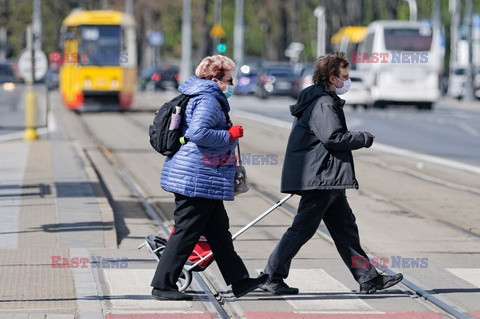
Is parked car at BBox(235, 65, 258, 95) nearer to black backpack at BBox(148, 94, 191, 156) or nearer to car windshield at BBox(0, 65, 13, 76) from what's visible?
car windshield at BBox(0, 65, 13, 76)

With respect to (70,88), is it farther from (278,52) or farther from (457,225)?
(278,52)

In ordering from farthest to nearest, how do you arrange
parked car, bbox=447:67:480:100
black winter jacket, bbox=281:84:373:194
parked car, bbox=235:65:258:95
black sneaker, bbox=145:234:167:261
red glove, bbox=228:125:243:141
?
parked car, bbox=235:65:258:95 → parked car, bbox=447:67:480:100 → black sneaker, bbox=145:234:167:261 → black winter jacket, bbox=281:84:373:194 → red glove, bbox=228:125:243:141

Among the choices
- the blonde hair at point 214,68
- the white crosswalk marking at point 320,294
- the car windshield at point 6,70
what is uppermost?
the blonde hair at point 214,68

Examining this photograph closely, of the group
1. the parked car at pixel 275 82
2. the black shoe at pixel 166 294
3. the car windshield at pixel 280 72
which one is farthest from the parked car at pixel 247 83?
the black shoe at pixel 166 294

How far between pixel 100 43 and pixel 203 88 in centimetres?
3383

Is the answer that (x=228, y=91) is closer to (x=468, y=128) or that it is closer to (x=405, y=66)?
(x=468, y=128)

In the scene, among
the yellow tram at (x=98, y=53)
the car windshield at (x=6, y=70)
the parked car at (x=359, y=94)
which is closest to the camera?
the yellow tram at (x=98, y=53)

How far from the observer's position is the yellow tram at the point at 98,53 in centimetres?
4116

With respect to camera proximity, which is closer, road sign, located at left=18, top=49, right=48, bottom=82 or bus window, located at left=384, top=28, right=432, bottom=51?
road sign, located at left=18, top=49, right=48, bottom=82

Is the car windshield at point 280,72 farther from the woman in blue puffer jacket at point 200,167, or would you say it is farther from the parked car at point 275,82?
the woman in blue puffer jacket at point 200,167

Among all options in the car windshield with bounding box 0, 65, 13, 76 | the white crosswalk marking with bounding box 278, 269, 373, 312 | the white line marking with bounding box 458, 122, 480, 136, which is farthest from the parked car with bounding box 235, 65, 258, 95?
the white crosswalk marking with bounding box 278, 269, 373, 312

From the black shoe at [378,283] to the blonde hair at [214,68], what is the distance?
1730 millimetres

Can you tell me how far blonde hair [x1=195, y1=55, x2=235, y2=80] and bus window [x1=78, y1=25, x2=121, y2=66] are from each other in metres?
33.3

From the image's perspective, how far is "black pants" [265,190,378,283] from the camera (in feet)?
28.5
